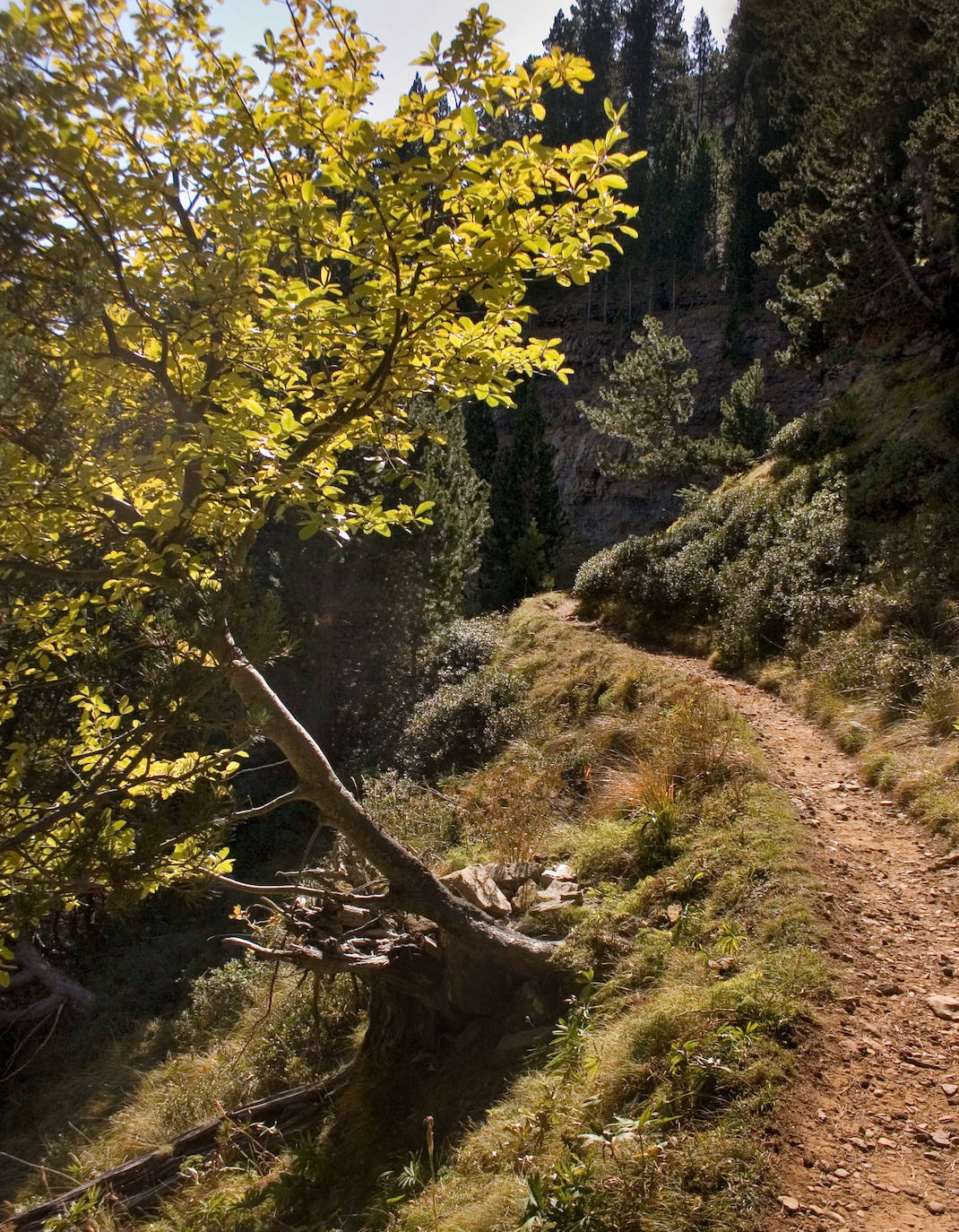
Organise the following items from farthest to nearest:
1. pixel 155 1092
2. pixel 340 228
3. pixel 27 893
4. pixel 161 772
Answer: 1. pixel 155 1092
2. pixel 161 772
3. pixel 27 893
4. pixel 340 228

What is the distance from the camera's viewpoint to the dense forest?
9.25ft

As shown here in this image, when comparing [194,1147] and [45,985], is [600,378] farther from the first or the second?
[194,1147]

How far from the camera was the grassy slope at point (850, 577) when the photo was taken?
675cm

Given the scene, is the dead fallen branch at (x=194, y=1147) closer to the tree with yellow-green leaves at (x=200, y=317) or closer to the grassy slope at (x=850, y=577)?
the tree with yellow-green leaves at (x=200, y=317)

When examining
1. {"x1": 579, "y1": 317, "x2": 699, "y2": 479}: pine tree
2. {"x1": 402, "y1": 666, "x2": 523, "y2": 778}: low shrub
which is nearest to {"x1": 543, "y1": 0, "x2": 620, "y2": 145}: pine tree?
{"x1": 579, "y1": 317, "x2": 699, "y2": 479}: pine tree

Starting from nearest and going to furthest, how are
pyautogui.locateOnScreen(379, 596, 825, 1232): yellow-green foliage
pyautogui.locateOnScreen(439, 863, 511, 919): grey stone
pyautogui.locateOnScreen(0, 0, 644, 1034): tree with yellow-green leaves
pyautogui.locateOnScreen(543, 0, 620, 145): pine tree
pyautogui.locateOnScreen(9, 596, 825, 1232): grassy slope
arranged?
pyautogui.locateOnScreen(0, 0, 644, 1034): tree with yellow-green leaves < pyautogui.locateOnScreen(379, 596, 825, 1232): yellow-green foliage < pyautogui.locateOnScreen(9, 596, 825, 1232): grassy slope < pyautogui.locateOnScreen(439, 863, 511, 919): grey stone < pyautogui.locateOnScreen(543, 0, 620, 145): pine tree

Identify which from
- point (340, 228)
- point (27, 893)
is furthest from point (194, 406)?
point (27, 893)

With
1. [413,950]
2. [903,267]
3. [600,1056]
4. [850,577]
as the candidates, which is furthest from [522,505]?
[600,1056]

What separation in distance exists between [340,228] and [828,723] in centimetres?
665

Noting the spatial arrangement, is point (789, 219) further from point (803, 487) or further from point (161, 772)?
point (161, 772)

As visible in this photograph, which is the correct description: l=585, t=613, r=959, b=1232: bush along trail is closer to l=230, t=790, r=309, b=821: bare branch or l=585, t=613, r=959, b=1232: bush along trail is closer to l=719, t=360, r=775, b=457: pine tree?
l=230, t=790, r=309, b=821: bare branch

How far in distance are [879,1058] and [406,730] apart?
1044 centimetres

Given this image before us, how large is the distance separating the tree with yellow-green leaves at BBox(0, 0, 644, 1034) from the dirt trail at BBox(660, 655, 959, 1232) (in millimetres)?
2813

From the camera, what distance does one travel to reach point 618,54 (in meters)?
57.6
